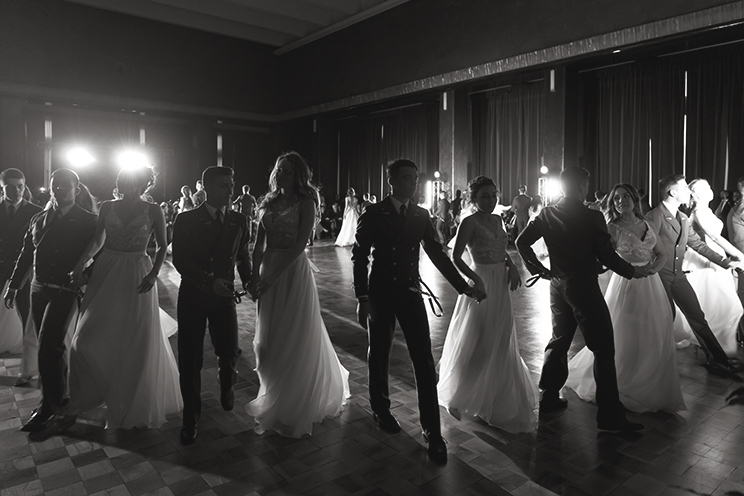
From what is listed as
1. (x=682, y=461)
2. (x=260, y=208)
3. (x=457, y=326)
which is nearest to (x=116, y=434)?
(x=260, y=208)

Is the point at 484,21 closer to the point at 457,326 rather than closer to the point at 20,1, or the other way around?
the point at 457,326

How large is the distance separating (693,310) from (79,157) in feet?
59.1

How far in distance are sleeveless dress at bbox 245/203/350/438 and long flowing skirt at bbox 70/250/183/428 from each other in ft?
2.01

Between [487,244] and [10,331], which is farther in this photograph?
[10,331]

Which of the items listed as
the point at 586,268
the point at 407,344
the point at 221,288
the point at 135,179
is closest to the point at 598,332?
the point at 586,268

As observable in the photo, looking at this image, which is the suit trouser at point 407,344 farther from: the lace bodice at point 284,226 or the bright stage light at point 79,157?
the bright stage light at point 79,157

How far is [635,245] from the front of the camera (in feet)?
11.8

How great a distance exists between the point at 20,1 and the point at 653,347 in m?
18.5

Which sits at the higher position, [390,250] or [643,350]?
[390,250]

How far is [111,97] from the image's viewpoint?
669 inches

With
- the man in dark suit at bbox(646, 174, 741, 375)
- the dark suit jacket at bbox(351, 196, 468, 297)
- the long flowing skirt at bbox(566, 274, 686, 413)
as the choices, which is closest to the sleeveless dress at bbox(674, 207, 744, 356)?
the man in dark suit at bbox(646, 174, 741, 375)

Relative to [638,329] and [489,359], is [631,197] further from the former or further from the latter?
[489,359]

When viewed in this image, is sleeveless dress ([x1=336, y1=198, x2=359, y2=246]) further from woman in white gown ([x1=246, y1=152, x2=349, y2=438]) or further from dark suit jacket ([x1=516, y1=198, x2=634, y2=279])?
dark suit jacket ([x1=516, y1=198, x2=634, y2=279])

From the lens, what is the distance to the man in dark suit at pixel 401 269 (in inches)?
112
